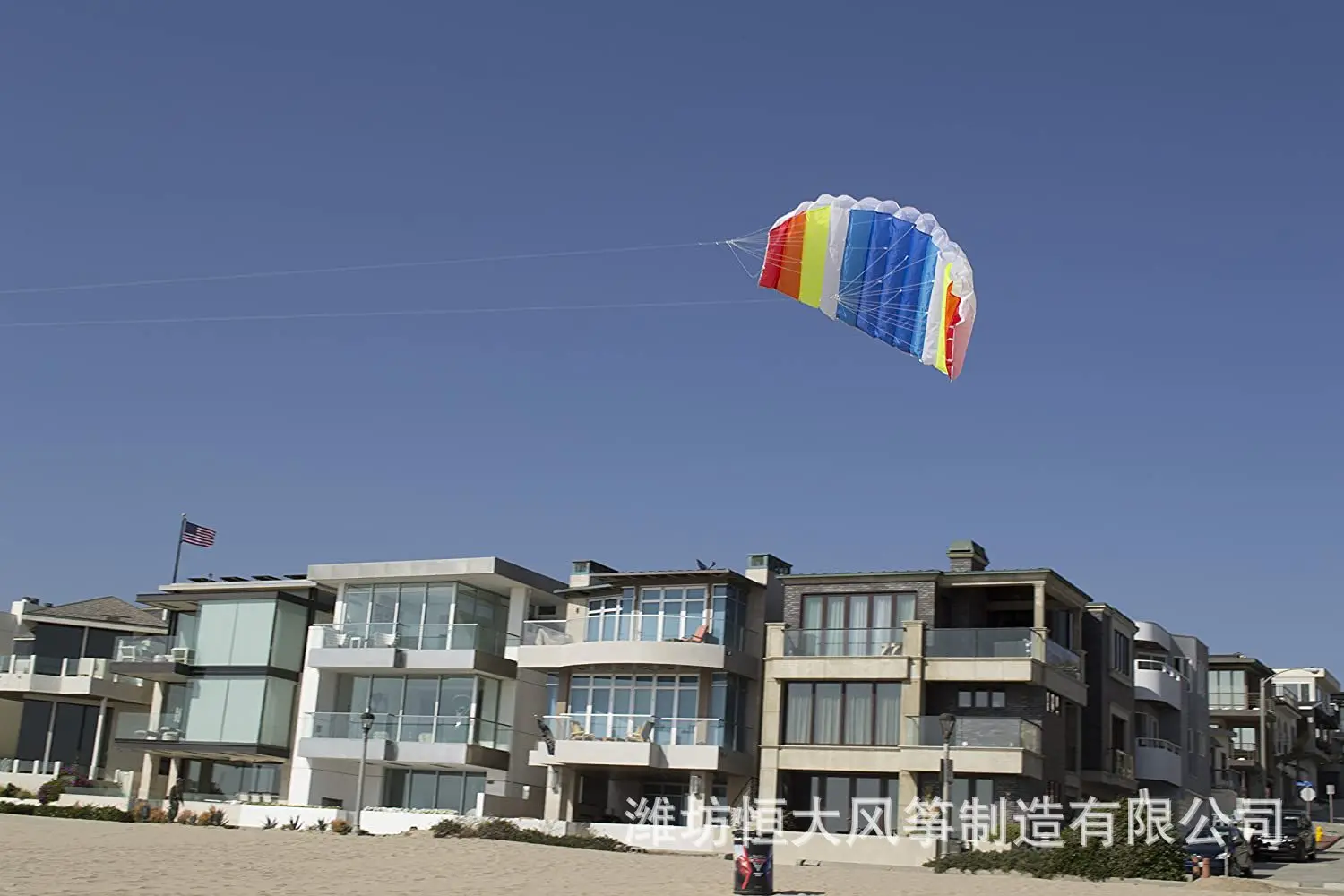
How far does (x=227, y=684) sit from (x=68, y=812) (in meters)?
7.66

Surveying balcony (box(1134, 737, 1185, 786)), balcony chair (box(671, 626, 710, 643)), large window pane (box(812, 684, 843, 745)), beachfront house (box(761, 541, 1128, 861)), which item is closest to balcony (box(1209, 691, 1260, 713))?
balcony (box(1134, 737, 1185, 786))

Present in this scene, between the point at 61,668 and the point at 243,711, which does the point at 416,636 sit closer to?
the point at 243,711

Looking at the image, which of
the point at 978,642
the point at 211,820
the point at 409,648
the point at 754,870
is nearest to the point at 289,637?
the point at 409,648

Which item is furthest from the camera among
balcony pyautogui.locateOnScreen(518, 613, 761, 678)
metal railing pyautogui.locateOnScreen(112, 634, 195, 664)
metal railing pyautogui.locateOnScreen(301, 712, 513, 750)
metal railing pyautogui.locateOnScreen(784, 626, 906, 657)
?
metal railing pyautogui.locateOnScreen(112, 634, 195, 664)

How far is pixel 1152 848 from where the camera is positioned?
30.4 m

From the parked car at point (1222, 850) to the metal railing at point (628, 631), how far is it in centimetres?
1308

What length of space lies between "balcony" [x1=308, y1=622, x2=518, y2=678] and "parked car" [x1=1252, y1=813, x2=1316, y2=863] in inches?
858

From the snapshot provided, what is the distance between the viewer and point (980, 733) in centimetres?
3891

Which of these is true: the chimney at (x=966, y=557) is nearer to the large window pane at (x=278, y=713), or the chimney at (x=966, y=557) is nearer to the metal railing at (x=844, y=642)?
the metal railing at (x=844, y=642)

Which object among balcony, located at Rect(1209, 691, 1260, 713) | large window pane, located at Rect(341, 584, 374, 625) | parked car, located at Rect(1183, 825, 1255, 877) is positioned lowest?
parked car, located at Rect(1183, 825, 1255, 877)

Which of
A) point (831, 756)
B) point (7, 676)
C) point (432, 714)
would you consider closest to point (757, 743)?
point (831, 756)

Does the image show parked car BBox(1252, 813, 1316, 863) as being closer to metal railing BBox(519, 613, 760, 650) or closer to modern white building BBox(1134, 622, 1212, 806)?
modern white building BBox(1134, 622, 1212, 806)

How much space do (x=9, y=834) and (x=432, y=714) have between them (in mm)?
15913

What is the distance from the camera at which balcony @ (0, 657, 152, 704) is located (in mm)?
52688
